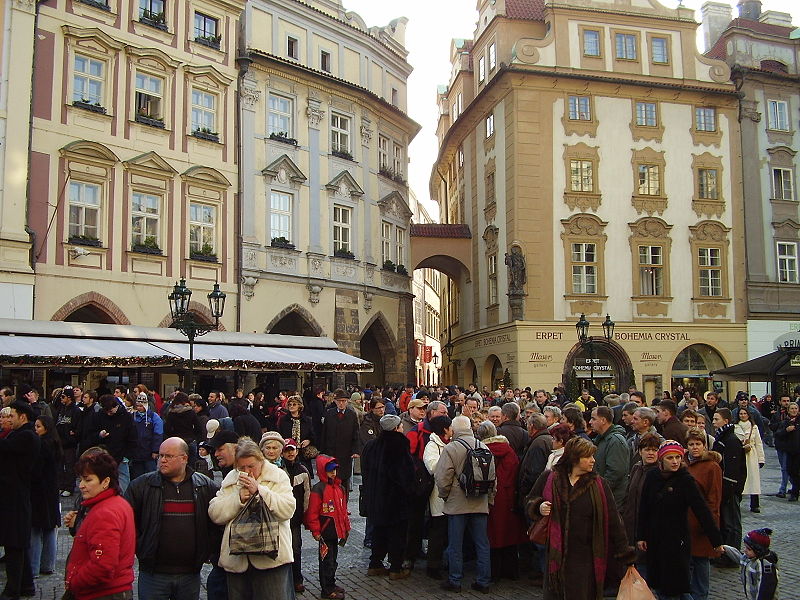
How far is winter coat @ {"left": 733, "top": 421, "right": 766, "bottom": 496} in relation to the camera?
40.6 ft

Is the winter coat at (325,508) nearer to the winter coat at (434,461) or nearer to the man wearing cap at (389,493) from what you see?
the man wearing cap at (389,493)

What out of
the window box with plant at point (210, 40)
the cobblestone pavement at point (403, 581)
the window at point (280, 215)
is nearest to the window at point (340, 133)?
the window at point (280, 215)

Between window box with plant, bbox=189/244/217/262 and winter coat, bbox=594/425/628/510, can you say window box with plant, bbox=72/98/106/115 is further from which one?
winter coat, bbox=594/425/628/510

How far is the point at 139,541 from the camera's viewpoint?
5.21m

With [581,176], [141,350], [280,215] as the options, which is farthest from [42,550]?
[581,176]

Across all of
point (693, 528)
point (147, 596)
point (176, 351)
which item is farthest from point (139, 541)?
point (176, 351)

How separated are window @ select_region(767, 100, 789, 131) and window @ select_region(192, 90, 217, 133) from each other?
23014mm

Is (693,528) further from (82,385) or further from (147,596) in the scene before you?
(82,385)

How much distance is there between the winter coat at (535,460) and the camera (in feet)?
27.1

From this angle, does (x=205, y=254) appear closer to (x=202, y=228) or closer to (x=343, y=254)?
(x=202, y=228)

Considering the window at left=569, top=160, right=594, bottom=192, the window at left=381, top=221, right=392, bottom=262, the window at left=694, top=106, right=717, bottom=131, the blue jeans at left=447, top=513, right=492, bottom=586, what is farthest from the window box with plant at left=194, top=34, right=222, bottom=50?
the blue jeans at left=447, top=513, right=492, bottom=586

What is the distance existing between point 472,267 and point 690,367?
32.7ft

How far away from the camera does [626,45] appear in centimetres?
3250

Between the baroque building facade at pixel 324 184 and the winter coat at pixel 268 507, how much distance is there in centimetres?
2111
